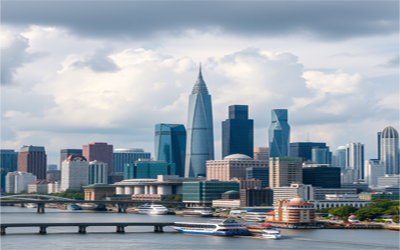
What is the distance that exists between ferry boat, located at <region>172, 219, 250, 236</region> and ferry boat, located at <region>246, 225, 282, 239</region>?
1489mm

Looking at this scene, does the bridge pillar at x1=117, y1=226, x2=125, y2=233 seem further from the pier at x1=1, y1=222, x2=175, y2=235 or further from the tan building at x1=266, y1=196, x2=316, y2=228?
the tan building at x1=266, y1=196, x2=316, y2=228

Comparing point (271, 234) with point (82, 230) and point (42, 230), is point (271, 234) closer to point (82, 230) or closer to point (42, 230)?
point (82, 230)

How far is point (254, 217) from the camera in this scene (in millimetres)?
191875

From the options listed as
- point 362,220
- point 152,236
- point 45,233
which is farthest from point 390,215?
point 45,233

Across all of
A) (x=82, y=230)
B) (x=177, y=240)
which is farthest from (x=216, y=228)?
(x=82, y=230)

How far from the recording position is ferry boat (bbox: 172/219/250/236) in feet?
445

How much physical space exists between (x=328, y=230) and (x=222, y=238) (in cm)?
3174

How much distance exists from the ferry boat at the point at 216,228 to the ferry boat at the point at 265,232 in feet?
4.89

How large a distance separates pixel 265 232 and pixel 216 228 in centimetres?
1096

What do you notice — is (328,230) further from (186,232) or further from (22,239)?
(22,239)

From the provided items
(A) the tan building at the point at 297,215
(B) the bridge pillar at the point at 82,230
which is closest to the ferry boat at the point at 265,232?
(A) the tan building at the point at 297,215

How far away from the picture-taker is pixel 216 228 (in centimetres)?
13738

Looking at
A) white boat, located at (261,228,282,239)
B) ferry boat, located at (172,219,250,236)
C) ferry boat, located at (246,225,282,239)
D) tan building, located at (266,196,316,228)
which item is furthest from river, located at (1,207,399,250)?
tan building, located at (266,196,316,228)

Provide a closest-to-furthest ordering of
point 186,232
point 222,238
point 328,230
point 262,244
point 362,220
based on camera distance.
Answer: point 262,244 < point 222,238 < point 186,232 < point 328,230 < point 362,220
